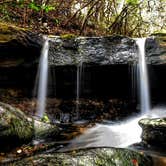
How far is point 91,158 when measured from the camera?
3.17m

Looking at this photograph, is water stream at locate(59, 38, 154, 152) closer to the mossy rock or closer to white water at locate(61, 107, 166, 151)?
white water at locate(61, 107, 166, 151)

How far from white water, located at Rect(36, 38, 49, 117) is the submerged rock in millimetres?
3946

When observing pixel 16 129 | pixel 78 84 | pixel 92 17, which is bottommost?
pixel 16 129

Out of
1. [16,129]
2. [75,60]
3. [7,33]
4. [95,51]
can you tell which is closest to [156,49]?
[95,51]

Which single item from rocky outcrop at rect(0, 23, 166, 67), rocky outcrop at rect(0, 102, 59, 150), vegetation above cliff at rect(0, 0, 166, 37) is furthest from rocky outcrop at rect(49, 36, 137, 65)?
rocky outcrop at rect(0, 102, 59, 150)

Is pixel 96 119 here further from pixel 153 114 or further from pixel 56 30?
pixel 56 30

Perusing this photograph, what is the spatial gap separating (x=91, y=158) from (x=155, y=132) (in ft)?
6.28

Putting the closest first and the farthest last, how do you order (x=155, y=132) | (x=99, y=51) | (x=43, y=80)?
(x=155, y=132), (x=99, y=51), (x=43, y=80)

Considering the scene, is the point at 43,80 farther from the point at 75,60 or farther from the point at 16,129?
the point at 16,129

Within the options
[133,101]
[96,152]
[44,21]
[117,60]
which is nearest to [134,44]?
[117,60]

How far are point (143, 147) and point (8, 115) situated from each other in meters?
2.24

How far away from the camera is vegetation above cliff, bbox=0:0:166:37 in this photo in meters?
9.38

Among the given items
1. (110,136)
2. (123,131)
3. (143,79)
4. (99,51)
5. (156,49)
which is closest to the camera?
(110,136)

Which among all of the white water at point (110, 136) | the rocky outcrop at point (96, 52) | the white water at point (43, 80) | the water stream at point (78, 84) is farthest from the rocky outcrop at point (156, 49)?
the white water at point (43, 80)
